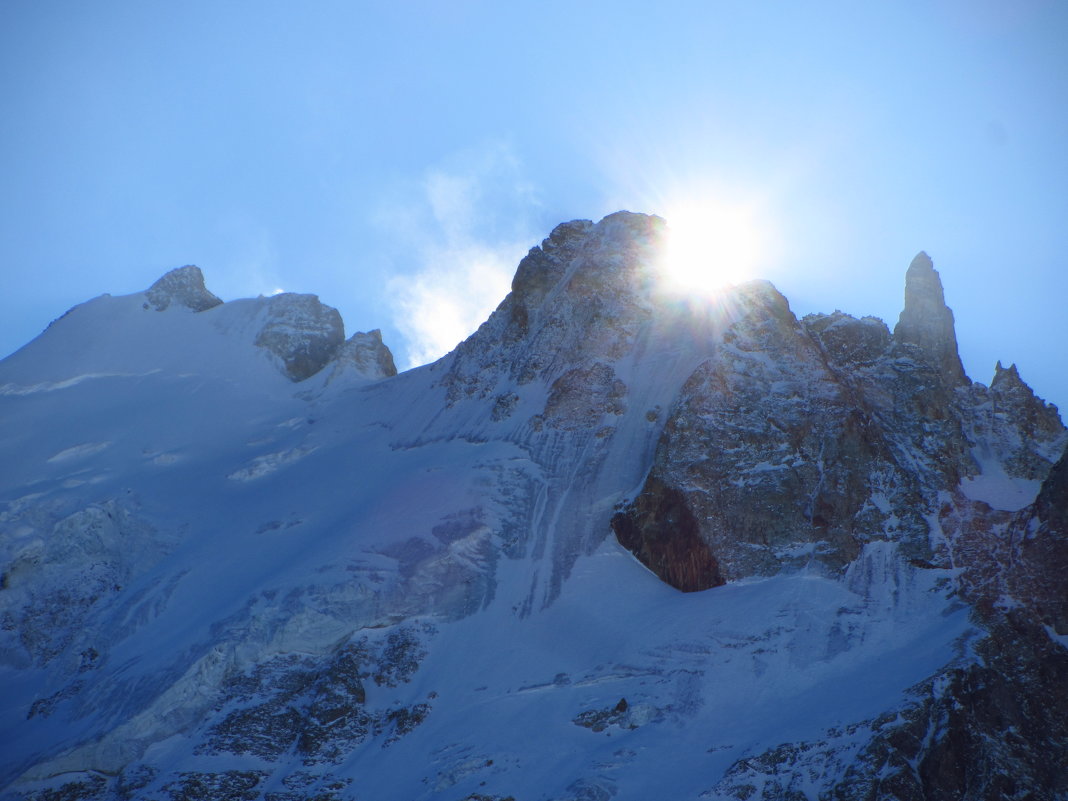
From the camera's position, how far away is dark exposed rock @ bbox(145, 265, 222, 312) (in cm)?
12220

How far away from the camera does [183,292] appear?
406 feet

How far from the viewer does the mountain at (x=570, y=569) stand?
55344 mm

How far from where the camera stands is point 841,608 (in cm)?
6394

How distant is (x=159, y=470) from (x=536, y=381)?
35355 millimetres

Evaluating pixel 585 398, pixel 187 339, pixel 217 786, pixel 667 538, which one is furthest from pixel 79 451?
pixel 667 538

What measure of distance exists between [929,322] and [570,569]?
148ft

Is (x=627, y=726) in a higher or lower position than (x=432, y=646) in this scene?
lower

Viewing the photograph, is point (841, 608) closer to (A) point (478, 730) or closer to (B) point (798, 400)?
(B) point (798, 400)

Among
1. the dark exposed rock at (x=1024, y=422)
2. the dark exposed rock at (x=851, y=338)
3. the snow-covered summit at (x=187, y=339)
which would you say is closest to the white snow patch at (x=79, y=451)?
the snow-covered summit at (x=187, y=339)

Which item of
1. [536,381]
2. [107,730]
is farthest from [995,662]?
[107,730]

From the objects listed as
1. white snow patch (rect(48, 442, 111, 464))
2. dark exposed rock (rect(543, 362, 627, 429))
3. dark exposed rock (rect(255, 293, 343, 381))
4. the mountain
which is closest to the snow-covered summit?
dark exposed rock (rect(255, 293, 343, 381))

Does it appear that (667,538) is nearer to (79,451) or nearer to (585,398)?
(585,398)

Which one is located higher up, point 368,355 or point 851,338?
point 368,355

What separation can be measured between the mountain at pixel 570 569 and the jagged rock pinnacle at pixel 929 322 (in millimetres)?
319
